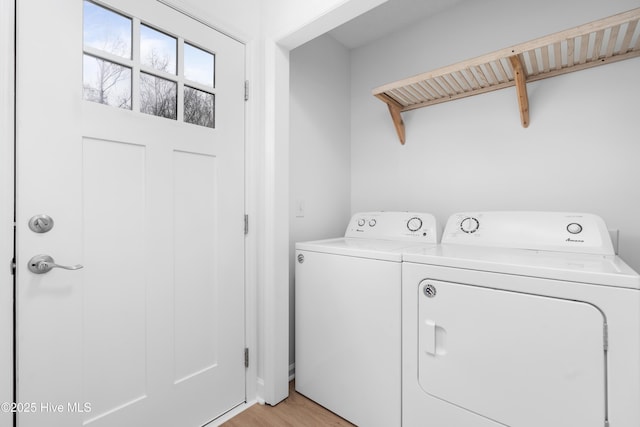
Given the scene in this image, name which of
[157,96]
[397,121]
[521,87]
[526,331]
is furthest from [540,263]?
[157,96]

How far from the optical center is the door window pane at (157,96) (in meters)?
1.29

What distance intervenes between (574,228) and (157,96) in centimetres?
192

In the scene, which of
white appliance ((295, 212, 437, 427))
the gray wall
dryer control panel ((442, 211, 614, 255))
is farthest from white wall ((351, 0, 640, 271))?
white appliance ((295, 212, 437, 427))

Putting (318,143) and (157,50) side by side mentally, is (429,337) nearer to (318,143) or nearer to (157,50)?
(318,143)

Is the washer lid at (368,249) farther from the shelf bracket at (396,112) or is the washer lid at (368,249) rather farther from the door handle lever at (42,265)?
the door handle lever at (42,265)

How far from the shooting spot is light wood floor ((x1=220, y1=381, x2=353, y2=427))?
1.52m

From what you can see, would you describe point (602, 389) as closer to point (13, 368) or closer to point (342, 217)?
point (342, 217)

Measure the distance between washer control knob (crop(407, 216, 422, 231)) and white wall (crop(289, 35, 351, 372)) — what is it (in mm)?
618

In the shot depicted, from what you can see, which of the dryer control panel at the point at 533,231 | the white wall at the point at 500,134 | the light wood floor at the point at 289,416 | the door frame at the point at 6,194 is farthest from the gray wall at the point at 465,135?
the door frame at the point at 6,194

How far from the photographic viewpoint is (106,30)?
1177mm

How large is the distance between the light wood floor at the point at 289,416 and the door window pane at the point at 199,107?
1.49 metres

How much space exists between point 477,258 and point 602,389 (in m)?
0.50

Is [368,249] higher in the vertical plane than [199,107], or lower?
lower

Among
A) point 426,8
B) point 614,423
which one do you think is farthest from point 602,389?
point 426,8
